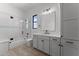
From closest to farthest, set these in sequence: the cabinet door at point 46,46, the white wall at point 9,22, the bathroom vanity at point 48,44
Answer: the bathroom vanity at point 48,44, the cabinet door at point 46,46, the white wall at point 9,22

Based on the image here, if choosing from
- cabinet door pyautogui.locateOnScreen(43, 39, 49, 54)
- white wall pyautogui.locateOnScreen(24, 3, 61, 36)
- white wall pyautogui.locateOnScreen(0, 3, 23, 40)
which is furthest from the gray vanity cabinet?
white wall pyautogui.locateOnScreen(0, 3, 23, 40)

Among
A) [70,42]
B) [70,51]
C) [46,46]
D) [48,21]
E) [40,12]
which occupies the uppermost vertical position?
[40,12]

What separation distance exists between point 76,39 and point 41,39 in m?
1.82

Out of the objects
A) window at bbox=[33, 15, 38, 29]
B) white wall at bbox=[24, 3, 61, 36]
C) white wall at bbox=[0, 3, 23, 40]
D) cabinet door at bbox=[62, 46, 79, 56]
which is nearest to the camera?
cabinet door at bbox=[62, 46, 79, 56]

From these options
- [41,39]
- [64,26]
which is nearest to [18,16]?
[41,39]

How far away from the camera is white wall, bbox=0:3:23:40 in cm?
357

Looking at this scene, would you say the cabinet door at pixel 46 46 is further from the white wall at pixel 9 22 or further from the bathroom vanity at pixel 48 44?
the white wall at pixel 9 22

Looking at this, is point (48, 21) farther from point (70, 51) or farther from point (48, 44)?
point (70, 51)

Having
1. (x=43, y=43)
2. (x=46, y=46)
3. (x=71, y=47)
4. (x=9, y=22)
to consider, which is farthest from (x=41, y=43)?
(x=9, y=22)

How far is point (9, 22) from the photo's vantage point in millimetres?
3918

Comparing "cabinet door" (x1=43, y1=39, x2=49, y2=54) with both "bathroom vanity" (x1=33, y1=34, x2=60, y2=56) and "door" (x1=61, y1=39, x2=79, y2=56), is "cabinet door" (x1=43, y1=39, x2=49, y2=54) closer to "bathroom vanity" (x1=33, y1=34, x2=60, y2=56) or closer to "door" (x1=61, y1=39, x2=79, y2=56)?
"bathroom vanity" (x1=33, y1=34, x2=60, y2=56)

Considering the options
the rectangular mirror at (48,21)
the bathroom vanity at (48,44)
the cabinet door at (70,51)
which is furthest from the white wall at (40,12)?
the cabinet door at (70,51)

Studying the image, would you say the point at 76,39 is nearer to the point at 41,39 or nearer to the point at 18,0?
the point at 18,0

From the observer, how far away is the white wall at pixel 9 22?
3.57 meters
